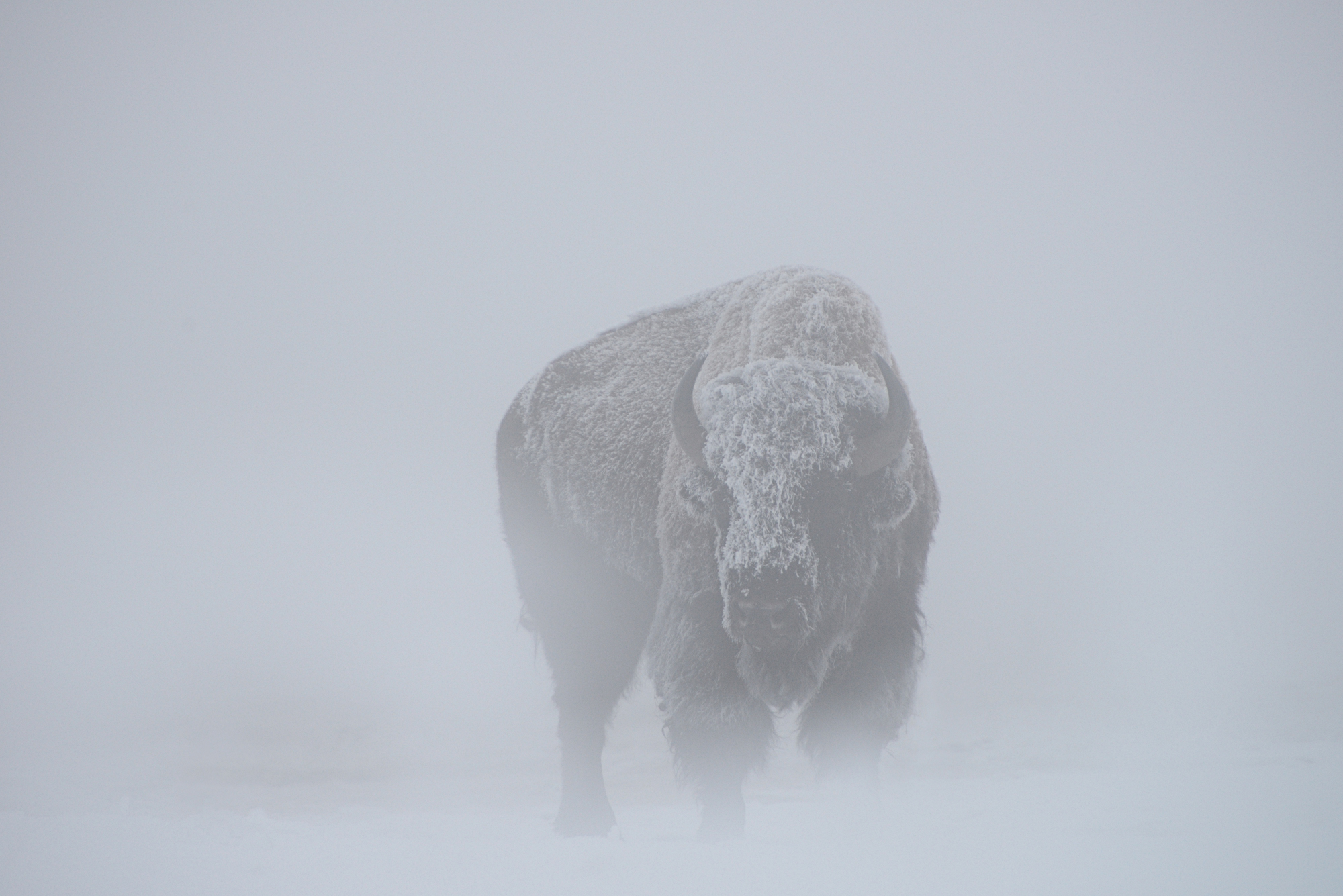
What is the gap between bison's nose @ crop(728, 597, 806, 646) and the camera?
12.5ft

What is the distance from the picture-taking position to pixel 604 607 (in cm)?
598

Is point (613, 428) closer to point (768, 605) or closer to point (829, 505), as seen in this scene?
point (829, 505)

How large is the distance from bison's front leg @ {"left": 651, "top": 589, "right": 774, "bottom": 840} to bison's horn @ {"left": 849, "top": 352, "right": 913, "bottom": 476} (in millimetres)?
951

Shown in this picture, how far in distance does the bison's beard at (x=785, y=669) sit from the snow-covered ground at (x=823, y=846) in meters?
0.50

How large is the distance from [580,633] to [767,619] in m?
2.53

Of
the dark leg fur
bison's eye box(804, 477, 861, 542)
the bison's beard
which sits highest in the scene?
bison's eye box(804, 477, 861, 542)

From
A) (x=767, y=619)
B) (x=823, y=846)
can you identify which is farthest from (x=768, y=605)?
(x=823, y=846)

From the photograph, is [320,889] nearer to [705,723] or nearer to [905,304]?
[705,723]

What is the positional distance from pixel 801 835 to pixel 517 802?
4352mm

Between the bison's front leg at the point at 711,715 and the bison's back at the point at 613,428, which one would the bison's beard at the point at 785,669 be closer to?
the bison's front leg at the point at 711,715

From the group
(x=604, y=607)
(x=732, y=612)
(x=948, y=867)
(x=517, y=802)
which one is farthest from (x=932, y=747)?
(x=948, y=867)

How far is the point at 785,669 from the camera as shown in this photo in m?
4.22

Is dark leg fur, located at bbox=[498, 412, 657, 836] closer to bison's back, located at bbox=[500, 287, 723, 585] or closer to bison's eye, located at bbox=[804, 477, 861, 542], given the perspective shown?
bison's back, located at bbox=[500, 287, 723, 585]

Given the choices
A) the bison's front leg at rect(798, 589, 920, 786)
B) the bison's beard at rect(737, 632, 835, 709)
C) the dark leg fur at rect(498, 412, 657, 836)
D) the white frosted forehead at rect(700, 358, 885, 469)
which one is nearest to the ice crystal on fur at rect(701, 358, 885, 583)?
the white frosted forehead at rect(700, 358, 885, 469)
